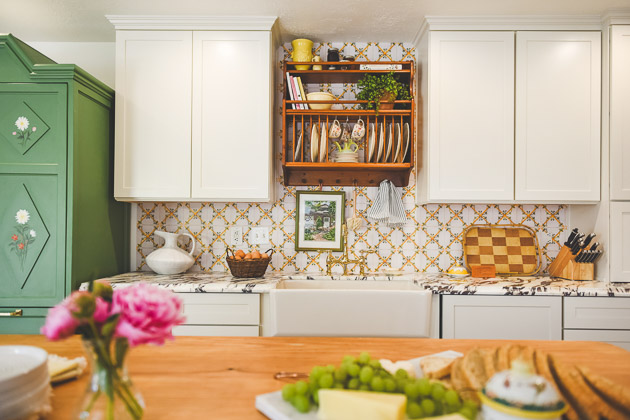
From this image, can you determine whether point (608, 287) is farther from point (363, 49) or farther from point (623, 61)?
point (363, 49)

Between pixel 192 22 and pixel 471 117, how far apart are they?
5.98 ft

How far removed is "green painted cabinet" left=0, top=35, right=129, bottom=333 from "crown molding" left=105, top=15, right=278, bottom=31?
1.68ft

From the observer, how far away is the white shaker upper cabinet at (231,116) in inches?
103

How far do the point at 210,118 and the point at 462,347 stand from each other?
202 cm

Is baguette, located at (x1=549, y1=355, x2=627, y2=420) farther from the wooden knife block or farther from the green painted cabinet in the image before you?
the green painted cabinet

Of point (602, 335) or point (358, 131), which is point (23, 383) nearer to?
point (358, 131)

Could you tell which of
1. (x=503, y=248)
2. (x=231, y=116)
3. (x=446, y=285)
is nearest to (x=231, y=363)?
(x=446, y=285)

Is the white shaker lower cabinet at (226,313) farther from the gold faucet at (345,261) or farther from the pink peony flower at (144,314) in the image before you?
the pink peony flower at (144,314)

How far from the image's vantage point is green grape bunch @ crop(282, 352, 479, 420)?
71 cm

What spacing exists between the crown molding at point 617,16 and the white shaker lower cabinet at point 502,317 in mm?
1674

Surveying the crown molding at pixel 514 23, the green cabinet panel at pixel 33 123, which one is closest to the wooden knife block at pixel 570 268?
the crown molding at pixel 514 23

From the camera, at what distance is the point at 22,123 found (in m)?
2.29

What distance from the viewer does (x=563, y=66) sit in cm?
258

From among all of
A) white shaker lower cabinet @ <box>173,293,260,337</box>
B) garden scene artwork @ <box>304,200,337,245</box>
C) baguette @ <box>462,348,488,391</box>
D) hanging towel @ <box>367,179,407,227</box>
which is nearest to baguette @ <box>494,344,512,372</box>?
baguette @ <box>462,348,488,391</box>
